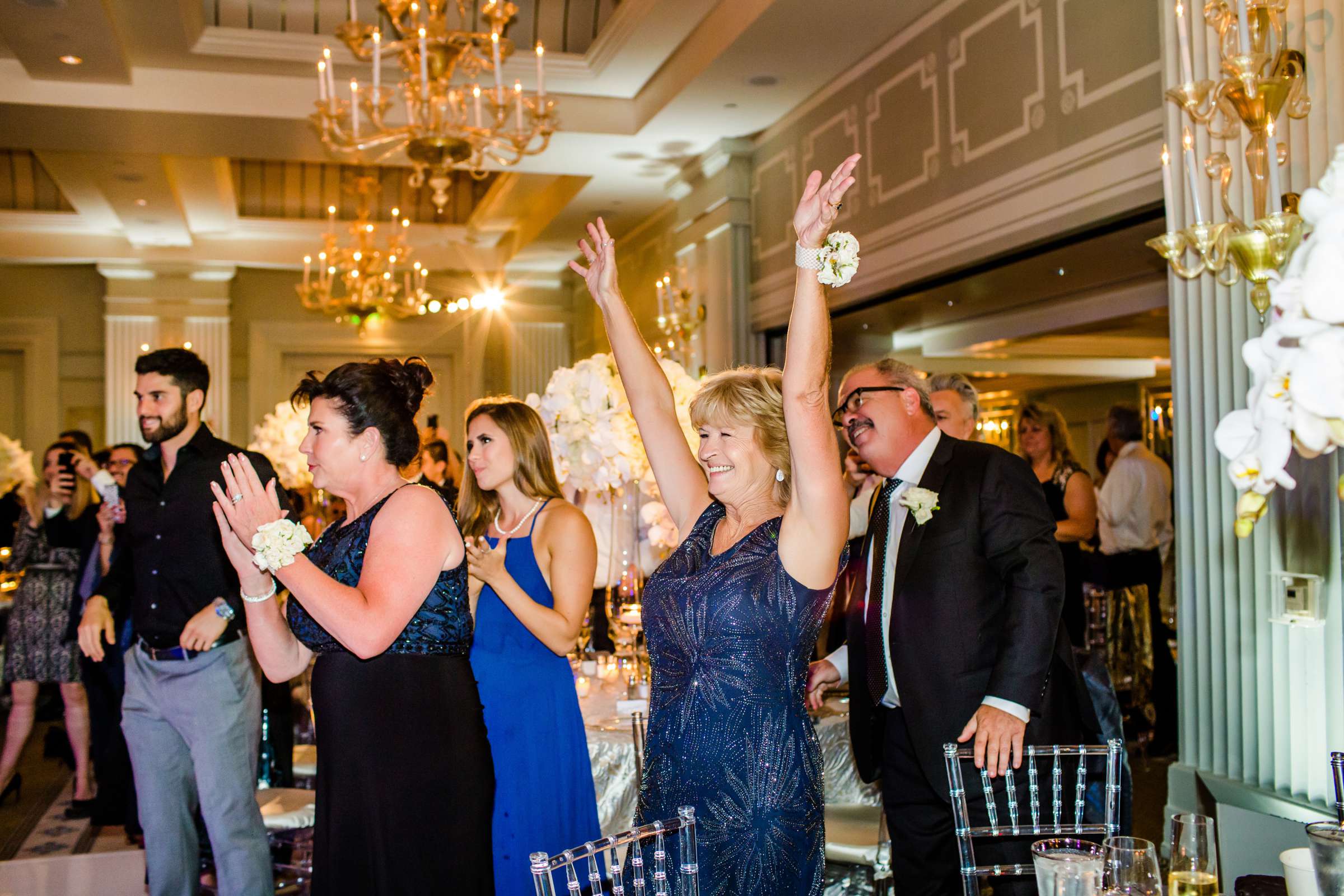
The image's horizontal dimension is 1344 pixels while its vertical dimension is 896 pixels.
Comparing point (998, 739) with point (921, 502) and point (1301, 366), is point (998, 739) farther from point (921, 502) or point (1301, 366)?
point (1301, 366)

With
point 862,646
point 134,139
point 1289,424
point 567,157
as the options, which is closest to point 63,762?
point 134,139

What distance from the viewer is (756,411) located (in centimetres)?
213

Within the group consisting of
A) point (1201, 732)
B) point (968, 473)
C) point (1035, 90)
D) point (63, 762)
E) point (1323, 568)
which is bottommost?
point (63, 762)

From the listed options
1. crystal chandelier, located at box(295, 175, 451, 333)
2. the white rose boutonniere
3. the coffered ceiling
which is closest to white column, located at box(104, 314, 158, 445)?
the coffered ceiling

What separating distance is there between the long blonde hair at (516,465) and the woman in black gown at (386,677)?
825mm

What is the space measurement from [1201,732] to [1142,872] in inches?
90.0

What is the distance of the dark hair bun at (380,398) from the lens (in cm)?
233

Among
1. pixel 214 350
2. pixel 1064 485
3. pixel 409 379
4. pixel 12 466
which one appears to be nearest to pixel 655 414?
pixel 409 379

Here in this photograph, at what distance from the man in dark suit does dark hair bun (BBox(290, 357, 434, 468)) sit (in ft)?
3.53

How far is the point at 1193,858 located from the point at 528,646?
1.72m

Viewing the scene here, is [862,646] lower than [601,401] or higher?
lower

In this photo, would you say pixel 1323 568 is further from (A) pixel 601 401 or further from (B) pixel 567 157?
(B) pixel 567 157

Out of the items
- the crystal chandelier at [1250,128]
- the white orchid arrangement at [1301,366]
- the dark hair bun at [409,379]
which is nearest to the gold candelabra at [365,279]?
the dark hair bun at [409,379]

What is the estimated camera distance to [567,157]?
749 cm
